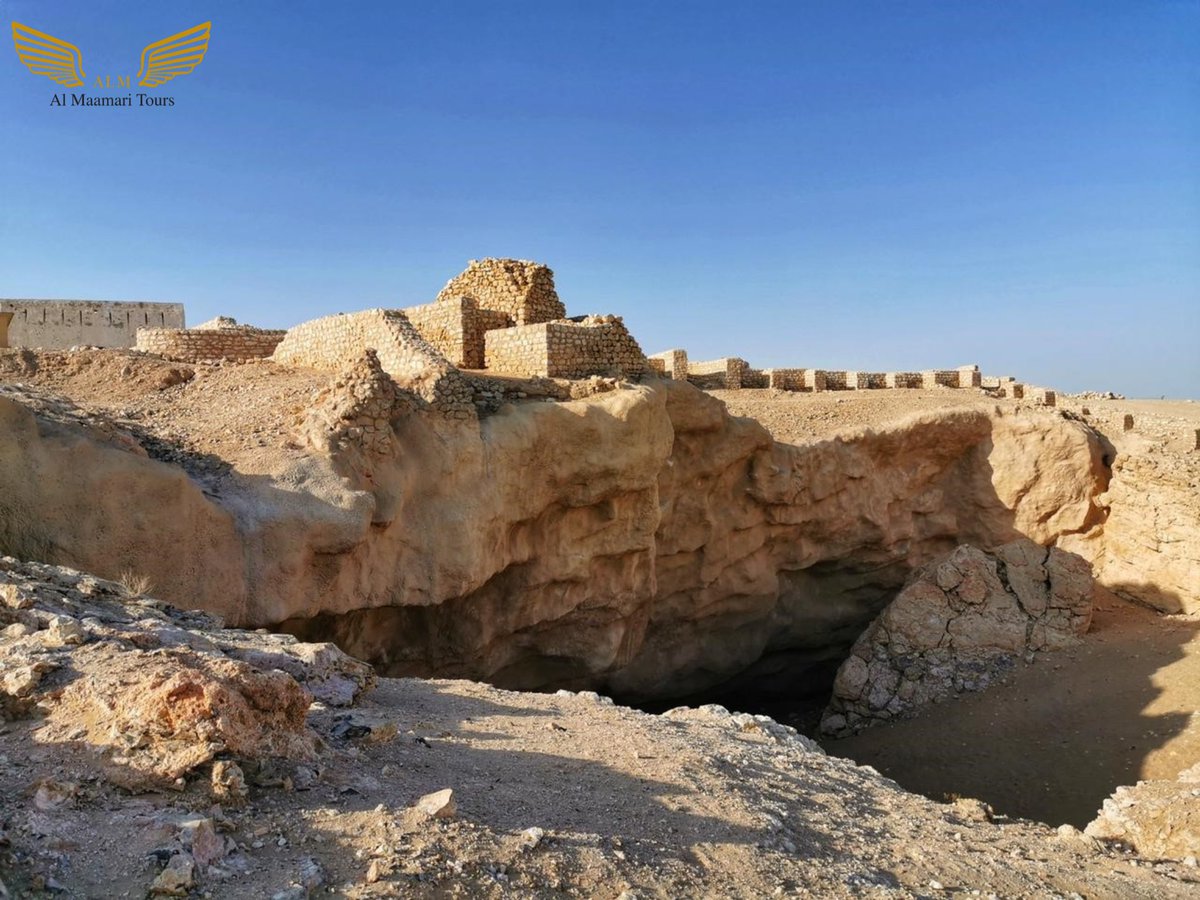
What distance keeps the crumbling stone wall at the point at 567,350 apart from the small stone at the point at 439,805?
343 inches

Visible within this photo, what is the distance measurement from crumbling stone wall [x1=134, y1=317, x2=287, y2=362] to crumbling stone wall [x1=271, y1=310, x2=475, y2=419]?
1.67 meters

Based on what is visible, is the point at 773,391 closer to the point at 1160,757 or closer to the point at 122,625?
the point at 1160,757

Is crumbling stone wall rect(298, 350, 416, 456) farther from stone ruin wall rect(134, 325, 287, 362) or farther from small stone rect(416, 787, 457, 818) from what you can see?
small stone rect(416, 787, 457, 818)

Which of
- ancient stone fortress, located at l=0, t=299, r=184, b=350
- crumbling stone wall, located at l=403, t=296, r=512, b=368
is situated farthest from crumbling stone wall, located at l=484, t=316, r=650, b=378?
ancient stone fortress, located at l=0, t=299, r=184, b=350

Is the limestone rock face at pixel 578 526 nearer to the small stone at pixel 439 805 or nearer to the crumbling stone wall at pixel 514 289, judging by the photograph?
the crumbling stone wall at pixel 514 289

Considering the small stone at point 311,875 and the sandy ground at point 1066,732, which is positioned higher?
the small stone at point 311,875

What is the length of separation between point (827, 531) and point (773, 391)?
3951 millimetres

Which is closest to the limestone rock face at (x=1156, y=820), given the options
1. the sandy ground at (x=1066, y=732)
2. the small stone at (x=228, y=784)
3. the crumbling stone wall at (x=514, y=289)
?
the sandy ground at (x=1066, y=732)

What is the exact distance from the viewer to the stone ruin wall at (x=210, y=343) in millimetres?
14656

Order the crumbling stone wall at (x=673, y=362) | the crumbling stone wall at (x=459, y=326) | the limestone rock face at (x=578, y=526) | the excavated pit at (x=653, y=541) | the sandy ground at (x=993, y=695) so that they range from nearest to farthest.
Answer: the limestone rock face at (x=578, y=526) → the excavated pit at (x=653, y=541) → the sandy ground at (x=993, y=695) → the crumbling stone wall at (x=459, y=326) → the crumbling stone wall at (x=673, y=362)

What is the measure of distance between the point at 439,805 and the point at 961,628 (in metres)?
13.0

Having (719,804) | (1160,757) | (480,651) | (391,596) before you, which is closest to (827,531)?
(1160,757)

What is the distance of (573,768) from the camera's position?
5.01 m

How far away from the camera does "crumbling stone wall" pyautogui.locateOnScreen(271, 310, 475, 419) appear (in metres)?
10.6
